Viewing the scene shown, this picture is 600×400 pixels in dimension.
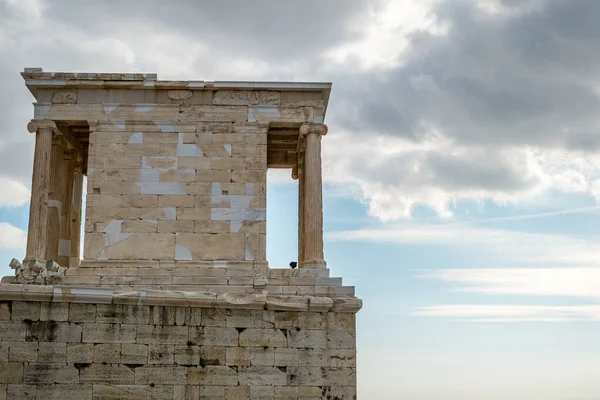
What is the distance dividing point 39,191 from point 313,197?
262 inches

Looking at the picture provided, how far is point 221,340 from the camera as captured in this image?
1564cm

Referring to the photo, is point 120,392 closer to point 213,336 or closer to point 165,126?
point 213,336

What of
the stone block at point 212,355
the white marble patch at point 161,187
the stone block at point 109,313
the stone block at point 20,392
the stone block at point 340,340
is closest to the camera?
the stone block at point 20,392

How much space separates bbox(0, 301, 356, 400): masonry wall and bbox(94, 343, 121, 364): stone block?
2cm

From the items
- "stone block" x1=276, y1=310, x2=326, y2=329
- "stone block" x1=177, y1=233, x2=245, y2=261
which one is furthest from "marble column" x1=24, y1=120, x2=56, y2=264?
"stone block" x1=276, y1=310, x2=326, y2=329

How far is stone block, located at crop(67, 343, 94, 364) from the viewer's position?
48.7 feet

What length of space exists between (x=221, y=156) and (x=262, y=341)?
5675 millimetres

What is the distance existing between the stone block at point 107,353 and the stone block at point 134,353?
0.09 meters

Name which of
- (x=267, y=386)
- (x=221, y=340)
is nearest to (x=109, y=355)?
(x=221, y=340)

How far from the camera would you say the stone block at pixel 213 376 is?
15.3 m

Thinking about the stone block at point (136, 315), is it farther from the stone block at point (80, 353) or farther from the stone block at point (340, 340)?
the stone block at point (340, 340)

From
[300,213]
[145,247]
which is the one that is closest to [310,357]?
[145,247]

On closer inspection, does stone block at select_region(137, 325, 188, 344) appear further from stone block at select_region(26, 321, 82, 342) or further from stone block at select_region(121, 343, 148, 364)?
stone block at select_region(26, 321, 82, 342)

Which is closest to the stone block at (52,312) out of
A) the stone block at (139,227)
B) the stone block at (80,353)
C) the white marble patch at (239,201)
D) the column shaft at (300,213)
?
the stone block at (80,353)
